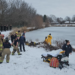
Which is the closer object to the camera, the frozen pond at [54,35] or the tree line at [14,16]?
the frozen pond at [54,35]

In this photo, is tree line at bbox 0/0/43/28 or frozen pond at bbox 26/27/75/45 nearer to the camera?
frozen pond at bbox 26/27/75/45

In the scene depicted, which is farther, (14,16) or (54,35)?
(14,16)

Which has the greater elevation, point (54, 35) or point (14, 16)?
point (14, 16)

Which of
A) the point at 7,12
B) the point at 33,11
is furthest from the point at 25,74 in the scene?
the point at 33,11

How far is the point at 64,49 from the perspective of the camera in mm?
5027

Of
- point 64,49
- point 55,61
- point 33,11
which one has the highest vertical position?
point 33,11

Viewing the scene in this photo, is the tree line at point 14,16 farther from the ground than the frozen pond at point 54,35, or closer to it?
farther from the ground

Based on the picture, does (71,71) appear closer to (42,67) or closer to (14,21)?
(42,67)

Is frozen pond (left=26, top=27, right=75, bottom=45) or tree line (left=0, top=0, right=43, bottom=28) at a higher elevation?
tree line (left=0, top=0, right=43, bottom=28)

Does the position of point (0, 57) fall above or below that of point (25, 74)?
above

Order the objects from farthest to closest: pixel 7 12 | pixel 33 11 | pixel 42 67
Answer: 1. pixel 33 11
2. pixel 7 12
3. pixel 42 67

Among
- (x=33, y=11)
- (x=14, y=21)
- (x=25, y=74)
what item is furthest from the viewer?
(x=33, y=11)

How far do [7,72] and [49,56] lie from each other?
207cm

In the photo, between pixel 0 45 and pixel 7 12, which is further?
pixel 7 12
